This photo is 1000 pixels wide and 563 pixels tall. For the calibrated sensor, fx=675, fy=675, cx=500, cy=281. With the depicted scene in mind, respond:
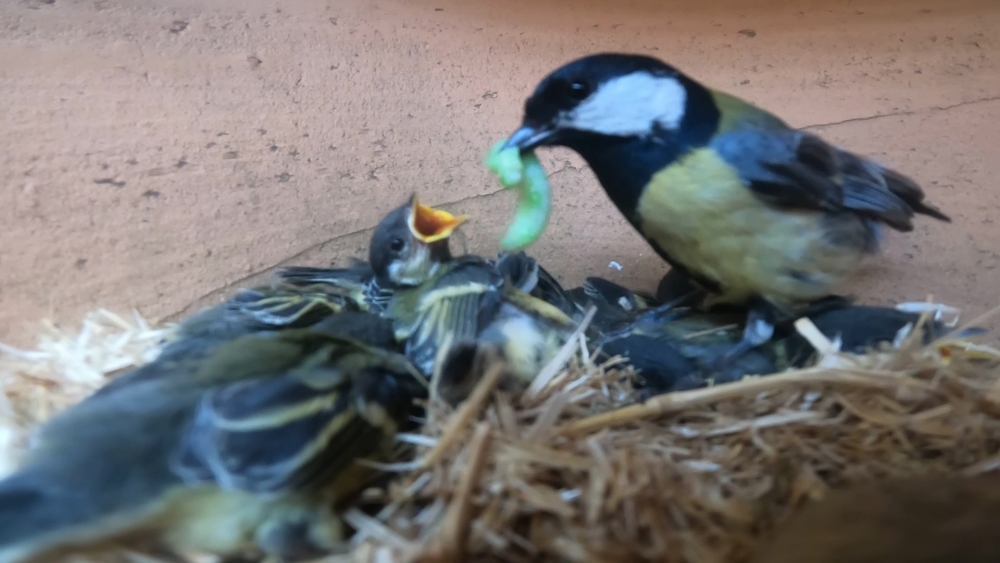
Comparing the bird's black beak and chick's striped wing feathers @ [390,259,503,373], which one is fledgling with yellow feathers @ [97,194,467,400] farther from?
the bird's black beak

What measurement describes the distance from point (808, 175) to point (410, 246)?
696 millimetres

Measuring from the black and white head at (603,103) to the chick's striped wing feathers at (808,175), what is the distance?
0.11 m

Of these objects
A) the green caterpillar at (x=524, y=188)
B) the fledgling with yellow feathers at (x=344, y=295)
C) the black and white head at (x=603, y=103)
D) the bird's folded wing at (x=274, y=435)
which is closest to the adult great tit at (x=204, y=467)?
the bird's folded wing at (x=274, y=435)

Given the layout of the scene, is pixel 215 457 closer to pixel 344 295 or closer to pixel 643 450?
pixel 643 450

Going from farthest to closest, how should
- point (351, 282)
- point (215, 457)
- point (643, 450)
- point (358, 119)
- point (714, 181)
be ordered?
point (358, 119)
point (351, 282)
point (714, 181)
point (643, 450)
point (215, 457)

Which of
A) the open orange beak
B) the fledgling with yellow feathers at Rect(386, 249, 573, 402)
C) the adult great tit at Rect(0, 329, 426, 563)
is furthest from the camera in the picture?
the open orange beak

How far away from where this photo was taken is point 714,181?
1.08 m

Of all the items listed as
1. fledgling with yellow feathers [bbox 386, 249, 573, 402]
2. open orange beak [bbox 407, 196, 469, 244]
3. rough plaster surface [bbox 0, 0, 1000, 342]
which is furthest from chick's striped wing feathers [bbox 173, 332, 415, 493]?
rough plaster surface [bbox 0, 0, 1000, 342]

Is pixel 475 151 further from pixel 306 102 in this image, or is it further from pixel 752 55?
Answer: pixel 752 55

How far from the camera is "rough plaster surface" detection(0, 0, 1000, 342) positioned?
1.30 metres

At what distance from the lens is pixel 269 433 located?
0.69m

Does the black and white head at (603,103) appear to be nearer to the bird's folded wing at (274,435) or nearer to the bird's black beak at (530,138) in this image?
the bird's black beak at (530,138)

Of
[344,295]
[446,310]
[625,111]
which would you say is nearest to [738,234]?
[625,111]

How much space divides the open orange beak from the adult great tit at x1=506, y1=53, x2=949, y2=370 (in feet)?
0.66
